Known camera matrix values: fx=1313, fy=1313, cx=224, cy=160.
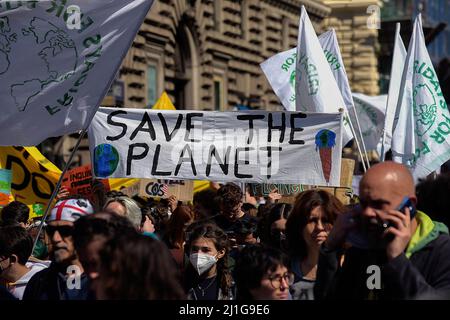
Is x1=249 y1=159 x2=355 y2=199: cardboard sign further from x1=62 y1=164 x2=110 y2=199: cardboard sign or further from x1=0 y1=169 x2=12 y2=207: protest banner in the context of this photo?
x1=0 y1=169 x2=12 y2=207: protest banner

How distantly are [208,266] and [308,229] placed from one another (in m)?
1.01

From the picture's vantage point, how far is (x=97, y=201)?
10945mm

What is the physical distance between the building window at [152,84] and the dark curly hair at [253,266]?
2423cm

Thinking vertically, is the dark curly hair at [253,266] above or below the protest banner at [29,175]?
above

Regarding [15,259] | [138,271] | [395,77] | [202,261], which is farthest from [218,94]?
[138,271]

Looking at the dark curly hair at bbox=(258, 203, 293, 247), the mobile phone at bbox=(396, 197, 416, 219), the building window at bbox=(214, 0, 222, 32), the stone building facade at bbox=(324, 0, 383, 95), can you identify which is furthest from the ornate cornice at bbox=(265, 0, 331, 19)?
the mobile phone at bbox=(396, 197, 416, 219)

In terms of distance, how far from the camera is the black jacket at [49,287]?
5727mm

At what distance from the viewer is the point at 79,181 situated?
41.1ft

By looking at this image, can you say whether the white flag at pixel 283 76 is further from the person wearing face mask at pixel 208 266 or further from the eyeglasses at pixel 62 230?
the eyeglasses at pixel 62 230

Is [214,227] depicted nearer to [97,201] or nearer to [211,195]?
[97,201]

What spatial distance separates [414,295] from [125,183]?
31.8ft

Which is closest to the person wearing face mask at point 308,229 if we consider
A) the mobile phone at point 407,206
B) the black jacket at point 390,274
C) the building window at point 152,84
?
the black jacket at point 390,274

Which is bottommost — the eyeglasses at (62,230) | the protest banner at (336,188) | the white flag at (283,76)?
the protest banner at (336,188)

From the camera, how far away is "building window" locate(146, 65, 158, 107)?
29.6 meters
